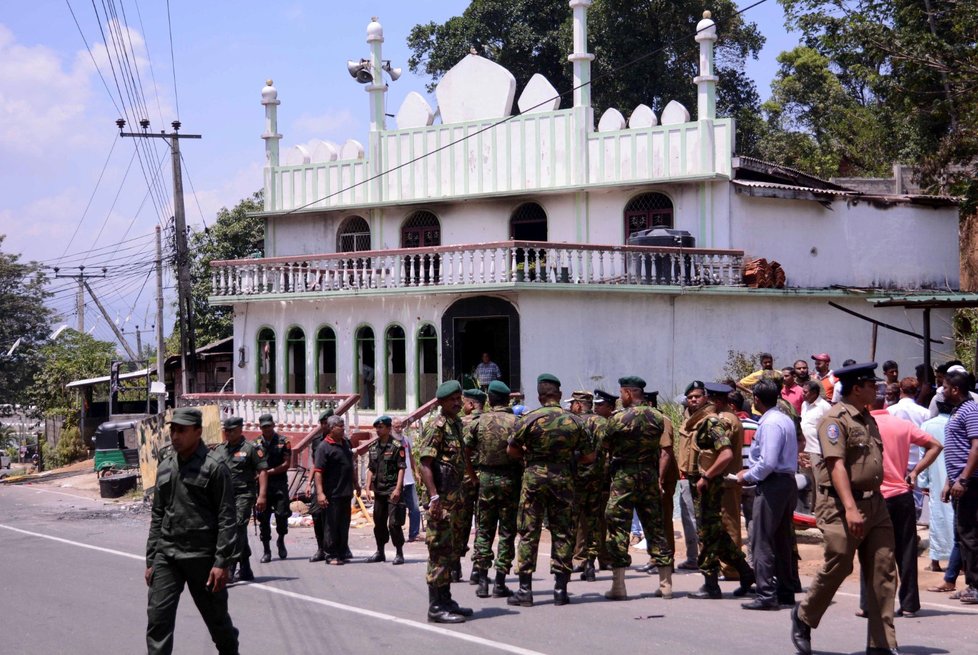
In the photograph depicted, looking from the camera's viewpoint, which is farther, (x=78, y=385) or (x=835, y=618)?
(x=78, y=385)

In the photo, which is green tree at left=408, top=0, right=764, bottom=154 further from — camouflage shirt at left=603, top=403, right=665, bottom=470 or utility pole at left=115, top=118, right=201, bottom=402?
camouflage shirt at left=603, top=403, right=665, bottom=470

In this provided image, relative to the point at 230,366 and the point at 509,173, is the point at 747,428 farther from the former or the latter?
the point at 230,366

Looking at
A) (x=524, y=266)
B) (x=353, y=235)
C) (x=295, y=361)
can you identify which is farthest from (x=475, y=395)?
(x=353, y=235)

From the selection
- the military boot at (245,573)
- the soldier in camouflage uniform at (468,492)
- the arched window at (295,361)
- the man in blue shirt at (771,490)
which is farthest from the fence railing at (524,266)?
the man in blue shirt at (771,490)

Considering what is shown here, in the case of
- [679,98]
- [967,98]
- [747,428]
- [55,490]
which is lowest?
[55,490]

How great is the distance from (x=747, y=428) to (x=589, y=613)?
384 cm

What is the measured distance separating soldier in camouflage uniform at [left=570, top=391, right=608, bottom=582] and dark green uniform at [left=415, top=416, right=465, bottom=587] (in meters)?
1.08

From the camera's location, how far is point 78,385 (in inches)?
1635

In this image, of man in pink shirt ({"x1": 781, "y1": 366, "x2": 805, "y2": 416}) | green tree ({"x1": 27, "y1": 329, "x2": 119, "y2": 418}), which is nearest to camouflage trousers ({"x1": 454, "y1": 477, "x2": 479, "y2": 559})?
man in pink shirt ({"x1": 781, "y1": 366, "x2": 805, "y2": 416})

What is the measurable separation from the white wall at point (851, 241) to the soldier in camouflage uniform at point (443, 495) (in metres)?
16.8

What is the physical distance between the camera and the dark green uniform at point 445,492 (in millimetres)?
9648

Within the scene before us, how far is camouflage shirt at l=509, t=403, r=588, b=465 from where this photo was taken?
10.1 meters

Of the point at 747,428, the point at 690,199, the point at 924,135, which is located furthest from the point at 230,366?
the point at 747,428

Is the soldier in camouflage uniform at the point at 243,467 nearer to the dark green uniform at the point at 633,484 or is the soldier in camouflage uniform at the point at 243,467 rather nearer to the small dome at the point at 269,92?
the dark green uniform at the point at 633,484
